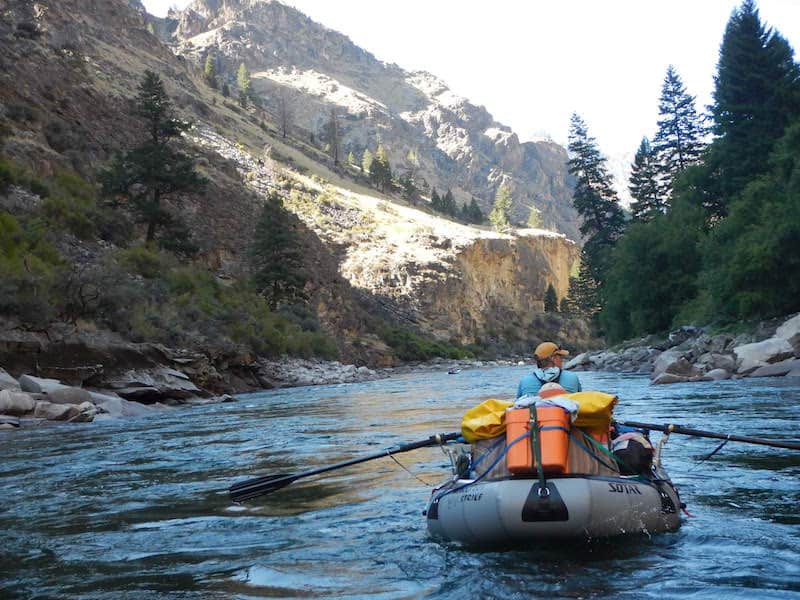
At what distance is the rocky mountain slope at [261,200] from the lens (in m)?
38.4

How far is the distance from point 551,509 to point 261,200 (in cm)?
5114

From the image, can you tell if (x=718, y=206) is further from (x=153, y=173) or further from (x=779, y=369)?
(x=153, y=173)

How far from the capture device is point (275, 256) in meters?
42.3

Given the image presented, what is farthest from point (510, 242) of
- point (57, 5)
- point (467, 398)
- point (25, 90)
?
point (467, 398)

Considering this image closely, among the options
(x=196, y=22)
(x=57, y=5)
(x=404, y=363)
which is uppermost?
(x=196, y=22)

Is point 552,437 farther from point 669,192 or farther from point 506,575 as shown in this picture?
point 669,192

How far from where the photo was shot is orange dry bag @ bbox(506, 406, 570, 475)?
4.68 m

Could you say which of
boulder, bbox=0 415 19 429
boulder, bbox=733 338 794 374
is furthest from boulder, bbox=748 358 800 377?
boulder, bbox=0 415 19 429

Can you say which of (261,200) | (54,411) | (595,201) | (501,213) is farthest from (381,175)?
(54,411)

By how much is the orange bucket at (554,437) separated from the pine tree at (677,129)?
45.3 meters

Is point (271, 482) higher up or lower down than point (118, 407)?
higher up

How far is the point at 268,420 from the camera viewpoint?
15.6 metres

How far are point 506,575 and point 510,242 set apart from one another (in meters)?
86.6

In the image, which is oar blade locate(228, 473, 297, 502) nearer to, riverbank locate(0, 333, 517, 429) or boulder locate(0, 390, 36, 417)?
riverbank locate(0, 333, 517, 429)
